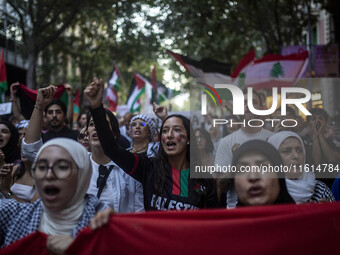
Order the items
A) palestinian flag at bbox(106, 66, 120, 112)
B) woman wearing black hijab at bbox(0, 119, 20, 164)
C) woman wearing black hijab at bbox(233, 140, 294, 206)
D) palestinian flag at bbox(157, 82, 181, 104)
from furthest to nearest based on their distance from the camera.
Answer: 1. palestinian flag at bbox(157, 82, 181, 104)
2. palestinian flag at bbox(106, 66, 120, 112)
3. woman wearing black hijab at bbox(0, 119, 20, 164)
4. woman wearing black hijab at bbox(233, 140, 294, 206)

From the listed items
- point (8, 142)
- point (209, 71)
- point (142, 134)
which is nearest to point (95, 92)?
point (8, 142)

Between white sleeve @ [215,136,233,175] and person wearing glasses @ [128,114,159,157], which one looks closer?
white sleeve @ [215,136,233,175]

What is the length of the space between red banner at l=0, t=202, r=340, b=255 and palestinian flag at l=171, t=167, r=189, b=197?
3.08 ft

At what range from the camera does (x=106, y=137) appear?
11.3 ft

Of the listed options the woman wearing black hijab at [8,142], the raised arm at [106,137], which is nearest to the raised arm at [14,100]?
the woman wearing black hijab at [8,142]

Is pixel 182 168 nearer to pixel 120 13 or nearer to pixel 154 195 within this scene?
pixel 154 195

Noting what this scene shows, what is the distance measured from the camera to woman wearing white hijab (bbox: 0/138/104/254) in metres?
2.61

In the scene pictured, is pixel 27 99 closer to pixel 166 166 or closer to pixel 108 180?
pixel 108 180

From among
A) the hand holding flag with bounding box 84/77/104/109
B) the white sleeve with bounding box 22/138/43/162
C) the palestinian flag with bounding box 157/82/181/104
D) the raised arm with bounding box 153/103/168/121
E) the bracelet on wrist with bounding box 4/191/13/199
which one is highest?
the palestinian flag with bounding box 157/82/181/104

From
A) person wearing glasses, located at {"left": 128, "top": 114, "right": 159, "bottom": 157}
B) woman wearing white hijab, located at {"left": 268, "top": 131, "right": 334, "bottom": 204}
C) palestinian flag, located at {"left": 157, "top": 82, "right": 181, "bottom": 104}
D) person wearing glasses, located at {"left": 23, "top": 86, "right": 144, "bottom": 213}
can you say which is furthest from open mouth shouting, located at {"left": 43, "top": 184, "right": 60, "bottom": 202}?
palestinian flag, located at {"left": 157, "top": 82, "right": 181, "bottom": 104}

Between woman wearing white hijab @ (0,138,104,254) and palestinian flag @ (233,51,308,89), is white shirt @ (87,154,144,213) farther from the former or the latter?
palestinian flag @ (233,51,308,89)

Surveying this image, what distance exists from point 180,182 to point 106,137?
0.71m

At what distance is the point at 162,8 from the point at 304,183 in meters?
3.86

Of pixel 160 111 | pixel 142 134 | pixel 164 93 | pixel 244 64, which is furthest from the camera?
pixel 164 93
